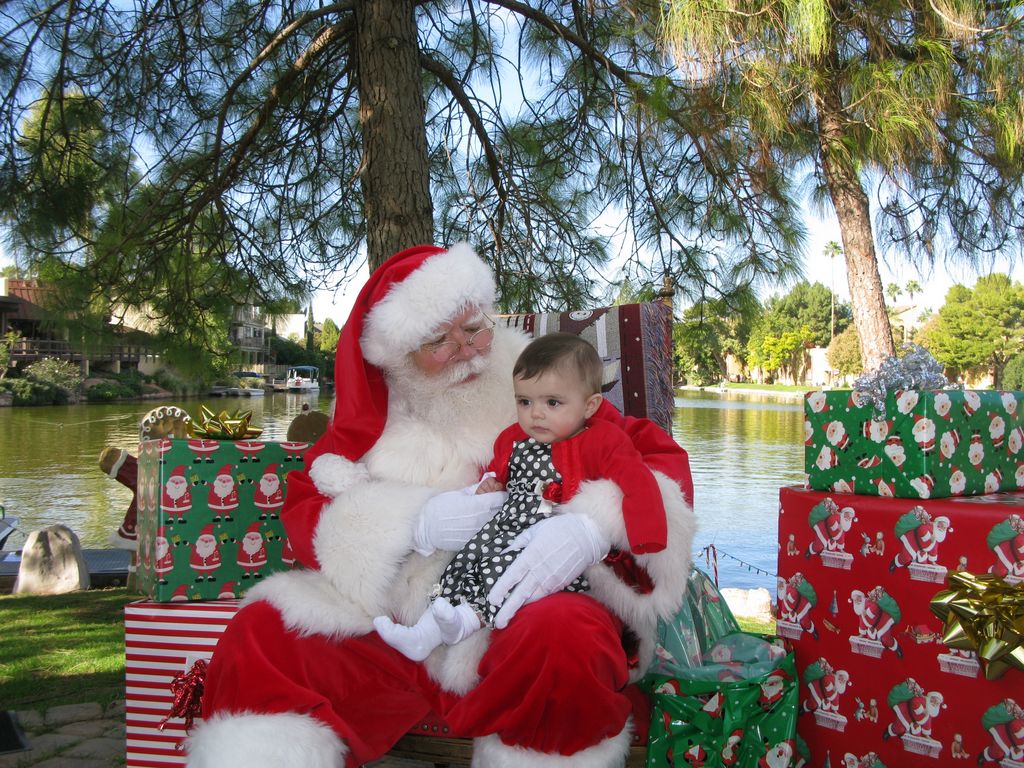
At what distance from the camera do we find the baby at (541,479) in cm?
159

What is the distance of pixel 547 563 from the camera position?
1.57 metres

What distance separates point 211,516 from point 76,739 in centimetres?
84

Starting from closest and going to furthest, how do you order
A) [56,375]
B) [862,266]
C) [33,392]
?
1. [862,266]
2. [33,392]
3. [56,375]

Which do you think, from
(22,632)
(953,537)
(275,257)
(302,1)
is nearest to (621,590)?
(953,537)

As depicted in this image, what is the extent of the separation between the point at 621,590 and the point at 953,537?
659mm

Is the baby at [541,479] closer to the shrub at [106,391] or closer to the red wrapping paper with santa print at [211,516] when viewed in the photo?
the red wrapping paper with santa print at [211,516]

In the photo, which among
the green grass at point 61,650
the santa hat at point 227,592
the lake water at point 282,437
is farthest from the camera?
the lake water at point 282,437

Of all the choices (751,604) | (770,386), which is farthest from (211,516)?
(770,386)

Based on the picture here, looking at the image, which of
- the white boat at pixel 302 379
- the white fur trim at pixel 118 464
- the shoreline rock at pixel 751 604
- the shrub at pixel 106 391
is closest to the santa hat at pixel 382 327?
the white fur trim at pixel 118 464

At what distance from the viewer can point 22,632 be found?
3613 mm

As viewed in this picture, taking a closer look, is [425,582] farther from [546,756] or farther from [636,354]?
[636,354]

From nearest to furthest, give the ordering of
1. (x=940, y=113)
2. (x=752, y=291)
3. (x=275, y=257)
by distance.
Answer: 1. (x=940, y=113)
2. (x=752, y=291)
3. (x=275, y=257)

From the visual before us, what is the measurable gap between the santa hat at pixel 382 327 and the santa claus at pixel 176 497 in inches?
19.1

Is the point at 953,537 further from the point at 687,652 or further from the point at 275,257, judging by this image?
the point at 275,257
